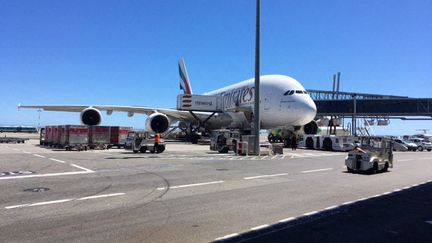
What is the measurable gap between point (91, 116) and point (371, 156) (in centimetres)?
2513

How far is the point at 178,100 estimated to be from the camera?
3719 cm

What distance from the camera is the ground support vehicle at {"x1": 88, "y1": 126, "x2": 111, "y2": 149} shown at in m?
29.7

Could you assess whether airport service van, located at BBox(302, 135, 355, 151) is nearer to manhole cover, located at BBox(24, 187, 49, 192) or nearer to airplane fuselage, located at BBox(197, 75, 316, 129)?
airplane fuselage, located at BBox(197, 75, 316, 129)

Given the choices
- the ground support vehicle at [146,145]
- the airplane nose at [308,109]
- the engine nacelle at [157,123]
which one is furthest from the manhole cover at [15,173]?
the airplane nose at [308,109]

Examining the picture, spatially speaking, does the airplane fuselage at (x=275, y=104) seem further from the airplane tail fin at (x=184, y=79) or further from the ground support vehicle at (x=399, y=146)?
the ground support vehicle at (x=399, y=146)

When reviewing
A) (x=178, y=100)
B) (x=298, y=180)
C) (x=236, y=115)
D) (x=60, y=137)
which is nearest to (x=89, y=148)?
(x=60, y=137)

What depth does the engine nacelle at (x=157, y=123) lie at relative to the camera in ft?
111

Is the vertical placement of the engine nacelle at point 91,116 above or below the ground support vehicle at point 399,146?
above

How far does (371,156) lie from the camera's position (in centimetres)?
1596

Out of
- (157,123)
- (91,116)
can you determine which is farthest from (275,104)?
(91,116)

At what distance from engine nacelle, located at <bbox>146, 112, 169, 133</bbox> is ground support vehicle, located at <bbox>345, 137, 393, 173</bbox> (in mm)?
19625

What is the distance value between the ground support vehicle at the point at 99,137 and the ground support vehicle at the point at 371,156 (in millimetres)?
19332

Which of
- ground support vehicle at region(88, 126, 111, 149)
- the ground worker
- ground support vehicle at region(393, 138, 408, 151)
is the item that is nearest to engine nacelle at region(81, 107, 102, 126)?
ground support vehicle at region(88, 126, 111, 149)

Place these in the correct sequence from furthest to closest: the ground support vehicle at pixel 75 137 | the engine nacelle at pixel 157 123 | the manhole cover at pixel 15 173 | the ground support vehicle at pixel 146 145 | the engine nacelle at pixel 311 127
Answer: the engine nacelle at pixel 311 127, the engine nacelle at pixel 157 123, the ground support vehicle at pixel 75 137, the ground support vehicle at pixel 146 145, the manhole cover at pixel 15 173
